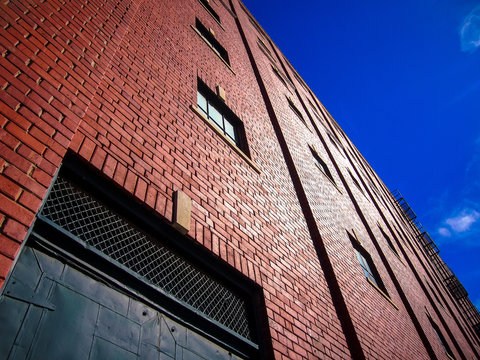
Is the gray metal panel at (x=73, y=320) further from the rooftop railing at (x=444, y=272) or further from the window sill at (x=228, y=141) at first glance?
the rooftop railing at (x=444, y=272)

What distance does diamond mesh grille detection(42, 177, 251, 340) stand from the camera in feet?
6.49

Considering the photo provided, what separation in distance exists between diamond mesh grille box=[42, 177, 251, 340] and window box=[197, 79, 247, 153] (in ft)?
8.28

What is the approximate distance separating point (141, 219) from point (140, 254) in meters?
0.27

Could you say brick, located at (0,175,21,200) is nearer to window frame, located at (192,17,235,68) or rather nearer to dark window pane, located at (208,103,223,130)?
dark window pane, located at (208,103,223,130)

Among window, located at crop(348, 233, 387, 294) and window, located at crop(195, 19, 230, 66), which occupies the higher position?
window, located at crop(195, 19, 230, 66)

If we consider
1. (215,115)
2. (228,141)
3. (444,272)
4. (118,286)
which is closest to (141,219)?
(118,286)

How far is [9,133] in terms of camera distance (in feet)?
5.27

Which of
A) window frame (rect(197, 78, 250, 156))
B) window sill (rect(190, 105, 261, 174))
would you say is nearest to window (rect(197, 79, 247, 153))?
window frame (rect(197, 78, 250, 156))

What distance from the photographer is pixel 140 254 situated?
2262 millimetres

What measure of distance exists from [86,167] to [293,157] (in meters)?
4.55

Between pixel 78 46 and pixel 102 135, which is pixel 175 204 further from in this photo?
pixel 78 46

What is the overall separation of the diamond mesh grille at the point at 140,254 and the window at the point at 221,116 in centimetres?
252

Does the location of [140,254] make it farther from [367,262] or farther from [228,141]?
[367,262]

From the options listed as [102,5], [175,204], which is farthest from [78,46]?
[175,204]
